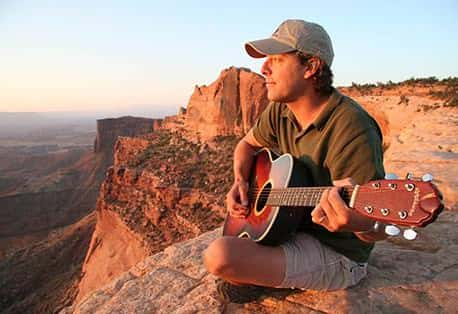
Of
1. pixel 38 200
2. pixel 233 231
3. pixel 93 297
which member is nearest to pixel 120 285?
pixel 93 297

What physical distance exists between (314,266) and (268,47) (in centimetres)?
153

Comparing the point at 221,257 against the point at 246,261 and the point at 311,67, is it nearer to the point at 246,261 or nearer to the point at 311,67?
the point at 246,261

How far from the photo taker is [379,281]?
2486 mm

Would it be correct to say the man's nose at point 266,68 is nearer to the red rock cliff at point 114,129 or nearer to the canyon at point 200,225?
the canyon at point 200,225

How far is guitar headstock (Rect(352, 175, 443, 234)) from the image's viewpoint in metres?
1.29

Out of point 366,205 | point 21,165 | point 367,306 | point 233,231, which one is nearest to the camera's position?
point 366,205

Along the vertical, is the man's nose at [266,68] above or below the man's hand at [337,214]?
above

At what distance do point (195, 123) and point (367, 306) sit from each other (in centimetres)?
2891

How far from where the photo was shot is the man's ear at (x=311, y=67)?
2355 millimetres

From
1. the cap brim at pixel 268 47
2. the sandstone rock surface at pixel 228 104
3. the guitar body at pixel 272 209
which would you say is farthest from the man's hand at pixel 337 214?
the sandstone rock surface at pixel 228 104

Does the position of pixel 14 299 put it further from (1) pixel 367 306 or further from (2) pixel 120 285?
(1) pixel 367 306

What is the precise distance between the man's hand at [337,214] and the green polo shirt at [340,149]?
259mm

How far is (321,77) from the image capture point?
2375 mm

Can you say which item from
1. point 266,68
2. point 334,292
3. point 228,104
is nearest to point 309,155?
point 266,68
